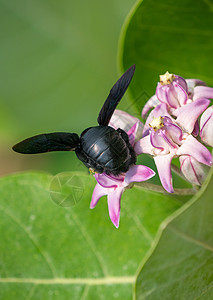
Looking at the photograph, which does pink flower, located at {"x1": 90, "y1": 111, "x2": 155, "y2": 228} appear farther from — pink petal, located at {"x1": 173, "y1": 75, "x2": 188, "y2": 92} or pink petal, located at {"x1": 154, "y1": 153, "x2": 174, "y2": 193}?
pink petal, located at {"x1": 173, "y1": 75, "x2": 188, "y2": 92}

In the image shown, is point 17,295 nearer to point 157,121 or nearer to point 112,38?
point 157,121

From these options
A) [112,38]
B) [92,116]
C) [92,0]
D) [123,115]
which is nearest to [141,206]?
[123,115]

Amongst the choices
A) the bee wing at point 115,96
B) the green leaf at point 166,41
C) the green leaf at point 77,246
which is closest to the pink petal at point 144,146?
the bee wing at point 115,96

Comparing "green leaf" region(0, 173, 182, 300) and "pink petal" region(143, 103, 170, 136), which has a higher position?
"pink petal" region(143, 103, 170, 136)

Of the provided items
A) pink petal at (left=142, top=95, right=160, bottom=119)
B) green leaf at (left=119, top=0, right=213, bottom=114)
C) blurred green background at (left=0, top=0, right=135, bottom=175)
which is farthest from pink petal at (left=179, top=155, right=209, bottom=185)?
blurred green background at (left=0, top=0, right=135, bottom=175)

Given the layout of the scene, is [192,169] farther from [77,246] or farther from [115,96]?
[77,246]

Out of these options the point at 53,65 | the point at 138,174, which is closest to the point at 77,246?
the point at 138,174

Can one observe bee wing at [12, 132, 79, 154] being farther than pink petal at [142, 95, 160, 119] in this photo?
No

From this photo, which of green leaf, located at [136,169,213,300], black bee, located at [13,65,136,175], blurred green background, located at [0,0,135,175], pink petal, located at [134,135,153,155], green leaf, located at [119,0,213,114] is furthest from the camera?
blurred green background, located at [0,0,135,175]
